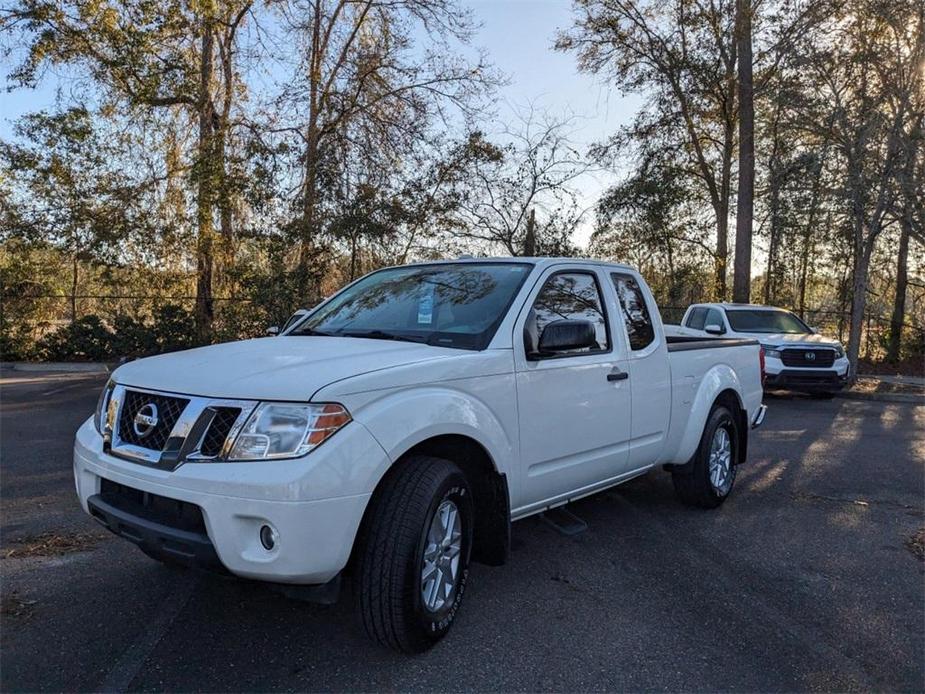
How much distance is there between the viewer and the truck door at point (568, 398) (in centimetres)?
370

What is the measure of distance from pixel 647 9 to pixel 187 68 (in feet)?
39.0

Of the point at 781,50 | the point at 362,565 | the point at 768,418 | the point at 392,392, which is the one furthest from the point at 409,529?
the point at 781,50

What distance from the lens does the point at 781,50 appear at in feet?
49.4

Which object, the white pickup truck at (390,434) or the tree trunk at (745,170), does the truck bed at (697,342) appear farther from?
the tree trunk at (745,170)

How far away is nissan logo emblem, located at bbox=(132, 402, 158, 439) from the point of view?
300 cm

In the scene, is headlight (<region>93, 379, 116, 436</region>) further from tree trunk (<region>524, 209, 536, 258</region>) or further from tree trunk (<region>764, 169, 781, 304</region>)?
tree trunk (<region>764, 169, 781, 304</region>)

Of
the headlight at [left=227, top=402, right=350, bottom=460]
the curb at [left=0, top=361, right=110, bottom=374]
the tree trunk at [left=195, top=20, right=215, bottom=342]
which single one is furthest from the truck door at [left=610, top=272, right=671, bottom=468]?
the curb at [left=0, top=361, right=110, bottom=374]

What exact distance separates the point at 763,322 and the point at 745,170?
18.1 feet

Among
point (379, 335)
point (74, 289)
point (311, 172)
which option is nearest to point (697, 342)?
point (379, 335)

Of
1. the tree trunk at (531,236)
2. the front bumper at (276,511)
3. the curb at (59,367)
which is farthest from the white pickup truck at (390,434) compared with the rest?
the curb at (59,367)

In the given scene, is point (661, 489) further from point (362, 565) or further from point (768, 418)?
point (768, 418)

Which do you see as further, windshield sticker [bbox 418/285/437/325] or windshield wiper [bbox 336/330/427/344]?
windshield sticker [bbox 418/285/437/325]

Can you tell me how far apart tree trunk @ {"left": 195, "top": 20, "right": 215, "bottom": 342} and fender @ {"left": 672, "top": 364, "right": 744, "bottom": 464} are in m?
12.5

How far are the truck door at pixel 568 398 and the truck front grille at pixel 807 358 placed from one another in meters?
9.20
